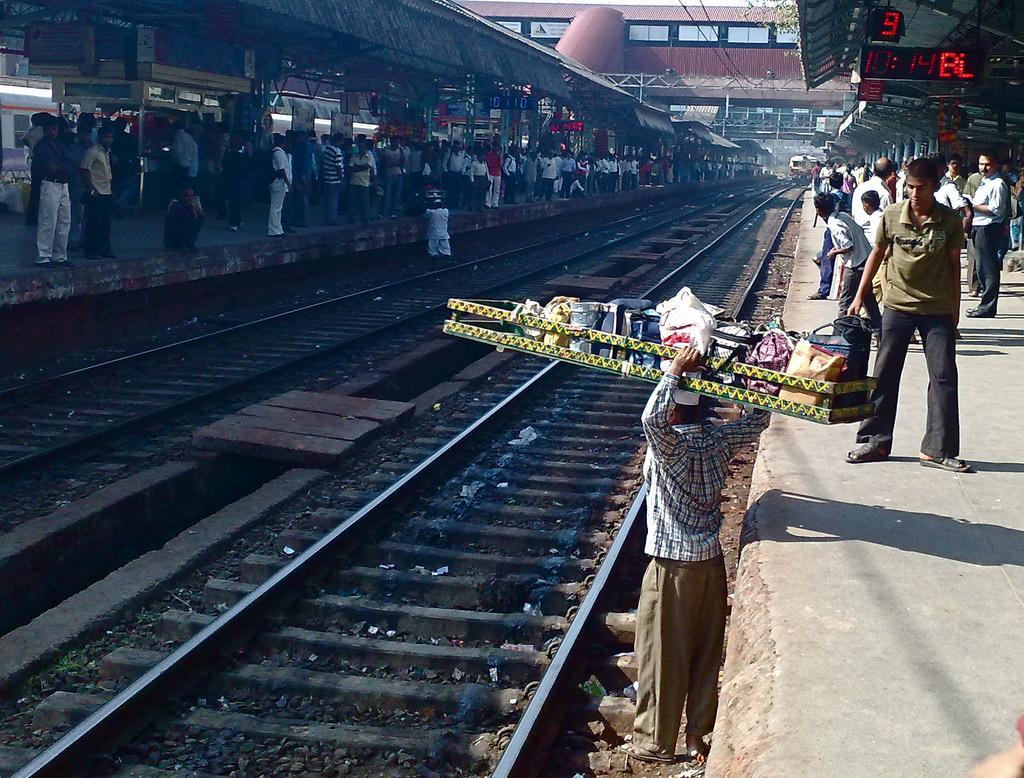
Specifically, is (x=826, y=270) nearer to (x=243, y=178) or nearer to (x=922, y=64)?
(x=922, y=64)

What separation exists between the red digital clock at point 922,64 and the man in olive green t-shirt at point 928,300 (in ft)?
24.2

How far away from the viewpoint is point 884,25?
14617 millimetres

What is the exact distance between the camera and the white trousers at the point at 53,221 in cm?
1295

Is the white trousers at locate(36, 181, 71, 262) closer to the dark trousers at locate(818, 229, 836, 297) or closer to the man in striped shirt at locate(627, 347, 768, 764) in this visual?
the dark trousers at locate(818, 229, 836, 297)

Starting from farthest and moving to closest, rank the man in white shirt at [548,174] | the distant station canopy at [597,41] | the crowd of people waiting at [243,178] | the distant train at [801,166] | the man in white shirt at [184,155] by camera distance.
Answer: the distant train at [801,166], the distant station canopy at [597,41], the man in white shirt at [548,174], the man in white shirt at [184,155], the crowd of people waiting at [243,178]

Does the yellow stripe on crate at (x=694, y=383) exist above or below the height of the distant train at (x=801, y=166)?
below

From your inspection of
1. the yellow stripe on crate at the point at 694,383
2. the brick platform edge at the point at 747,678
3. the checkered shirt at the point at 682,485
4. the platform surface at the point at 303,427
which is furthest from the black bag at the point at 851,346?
the platform surface at the point at 303,427

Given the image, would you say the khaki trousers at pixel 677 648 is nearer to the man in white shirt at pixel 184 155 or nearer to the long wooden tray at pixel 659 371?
the long wooden tray at pixel 659 371

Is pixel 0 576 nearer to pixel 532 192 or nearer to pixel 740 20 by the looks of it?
pixel 532 192

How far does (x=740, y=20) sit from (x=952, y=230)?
187ft

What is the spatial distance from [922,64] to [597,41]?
154 ft

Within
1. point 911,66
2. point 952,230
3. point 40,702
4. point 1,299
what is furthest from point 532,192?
point 40,702

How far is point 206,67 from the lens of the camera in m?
19.7

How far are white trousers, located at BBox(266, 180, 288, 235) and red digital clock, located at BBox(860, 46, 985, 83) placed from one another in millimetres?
8375
